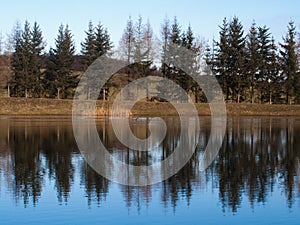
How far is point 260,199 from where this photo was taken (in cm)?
1462

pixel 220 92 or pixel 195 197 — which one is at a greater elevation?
pixel 220 92

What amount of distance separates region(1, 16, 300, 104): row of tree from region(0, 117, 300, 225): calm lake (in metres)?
43.4

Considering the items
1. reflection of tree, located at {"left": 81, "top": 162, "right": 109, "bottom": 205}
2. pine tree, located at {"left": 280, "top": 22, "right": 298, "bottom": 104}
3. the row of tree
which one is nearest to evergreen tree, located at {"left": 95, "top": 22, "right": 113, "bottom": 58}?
the row of tree

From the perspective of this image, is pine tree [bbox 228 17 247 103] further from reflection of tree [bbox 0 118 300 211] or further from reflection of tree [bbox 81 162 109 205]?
reflection of tree [bbox 81 162 109 205]

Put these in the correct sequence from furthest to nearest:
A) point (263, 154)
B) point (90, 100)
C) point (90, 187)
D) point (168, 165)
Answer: point (90, 100), point (263, 154), point (168, 165), point (90, 187)

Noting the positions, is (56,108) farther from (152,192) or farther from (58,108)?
(152,192)

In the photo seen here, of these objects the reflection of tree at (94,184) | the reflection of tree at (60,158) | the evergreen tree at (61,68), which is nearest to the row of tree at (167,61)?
the evergreen tree at (61,68)

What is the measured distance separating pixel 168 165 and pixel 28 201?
26.3 feet

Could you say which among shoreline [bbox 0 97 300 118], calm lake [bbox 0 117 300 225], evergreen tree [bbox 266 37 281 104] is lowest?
calm lake [bbox 0 117 300 225]

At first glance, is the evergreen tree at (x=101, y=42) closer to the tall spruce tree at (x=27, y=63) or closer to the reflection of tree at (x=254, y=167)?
the tall spruce tree at (x=27, y=63)

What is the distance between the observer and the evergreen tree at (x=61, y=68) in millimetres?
68000

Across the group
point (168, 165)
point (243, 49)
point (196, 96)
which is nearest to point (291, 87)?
point (243, 49)

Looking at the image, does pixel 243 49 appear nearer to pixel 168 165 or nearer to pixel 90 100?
pixel 90 100

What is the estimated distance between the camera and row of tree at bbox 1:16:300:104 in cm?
6819
